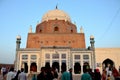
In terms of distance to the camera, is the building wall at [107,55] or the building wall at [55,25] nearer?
the building wall at [107,55]

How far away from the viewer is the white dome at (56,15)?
45.9 metres

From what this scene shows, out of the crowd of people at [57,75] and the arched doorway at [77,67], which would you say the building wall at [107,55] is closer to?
the arched doorway at [77,67]

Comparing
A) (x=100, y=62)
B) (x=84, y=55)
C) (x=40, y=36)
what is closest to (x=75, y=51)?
(x=84, y=55)

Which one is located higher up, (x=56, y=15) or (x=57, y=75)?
(x=56, y=15)

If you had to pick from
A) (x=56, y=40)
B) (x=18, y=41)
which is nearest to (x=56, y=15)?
(x=56, y=40)

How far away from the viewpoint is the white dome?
45.9m

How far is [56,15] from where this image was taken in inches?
1817

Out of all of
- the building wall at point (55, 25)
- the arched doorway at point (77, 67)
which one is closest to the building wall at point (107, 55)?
the arched doorway at point (77, 67)

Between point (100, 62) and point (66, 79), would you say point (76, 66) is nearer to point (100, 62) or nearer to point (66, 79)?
point (100, 62)

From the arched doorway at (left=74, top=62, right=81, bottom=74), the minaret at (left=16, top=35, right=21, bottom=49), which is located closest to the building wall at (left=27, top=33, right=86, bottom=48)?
the minaret at (left=16, top=35, right=21, bottom=49)

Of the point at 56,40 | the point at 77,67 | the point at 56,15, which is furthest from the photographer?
the point at 56,15

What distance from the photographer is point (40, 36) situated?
42.2m

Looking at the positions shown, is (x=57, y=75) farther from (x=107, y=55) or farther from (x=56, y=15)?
(x=56, y=15)

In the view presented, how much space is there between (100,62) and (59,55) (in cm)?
751
